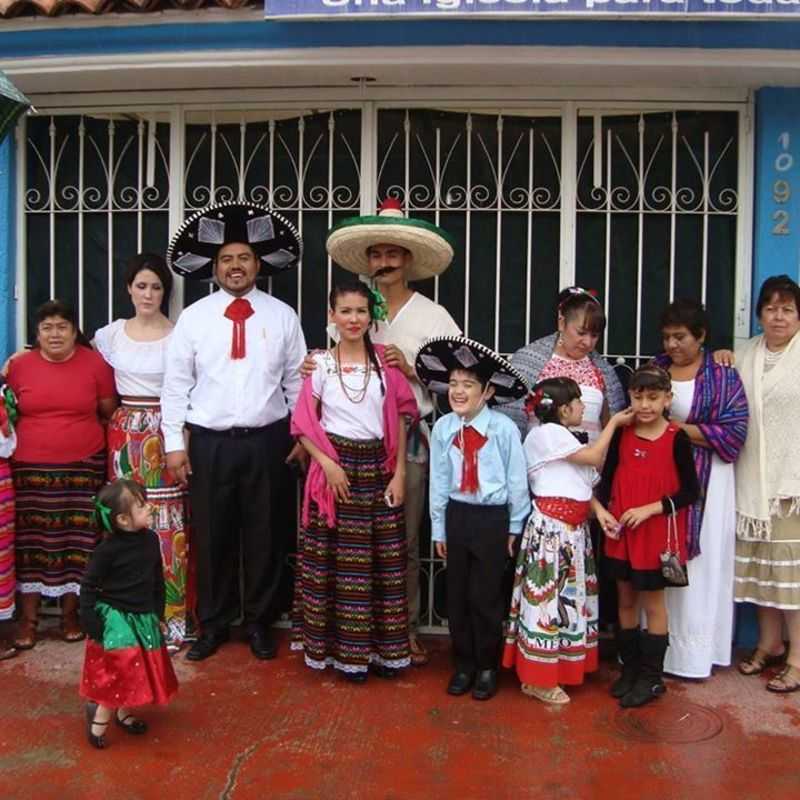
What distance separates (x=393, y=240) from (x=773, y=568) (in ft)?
7.64

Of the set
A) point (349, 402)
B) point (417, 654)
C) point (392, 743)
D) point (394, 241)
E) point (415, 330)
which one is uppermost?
point (394, 241)

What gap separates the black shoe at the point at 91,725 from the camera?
3943mm

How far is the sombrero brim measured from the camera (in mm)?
4570

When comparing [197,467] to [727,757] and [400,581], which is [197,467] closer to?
[400,581]

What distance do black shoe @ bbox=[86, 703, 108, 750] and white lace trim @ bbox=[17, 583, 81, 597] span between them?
42.8 inches

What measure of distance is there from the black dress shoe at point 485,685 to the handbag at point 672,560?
88cm

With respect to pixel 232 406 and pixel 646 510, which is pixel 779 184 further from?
pixel 232 406

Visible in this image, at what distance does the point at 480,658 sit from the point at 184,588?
157 centimetres

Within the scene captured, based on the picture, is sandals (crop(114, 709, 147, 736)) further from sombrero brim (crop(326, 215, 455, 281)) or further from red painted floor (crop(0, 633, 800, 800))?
sombrero brim (crop(326, 215, 455, 281))

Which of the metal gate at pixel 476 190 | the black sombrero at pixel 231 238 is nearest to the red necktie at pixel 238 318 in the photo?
the black sombrero at pixel 231 238

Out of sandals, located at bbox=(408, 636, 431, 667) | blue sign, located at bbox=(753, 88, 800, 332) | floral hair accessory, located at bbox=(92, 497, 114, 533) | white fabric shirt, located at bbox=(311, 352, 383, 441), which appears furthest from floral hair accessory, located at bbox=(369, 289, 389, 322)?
blue sign, located at bbox=(753, 88, 800, 332)

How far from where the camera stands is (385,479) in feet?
14.8

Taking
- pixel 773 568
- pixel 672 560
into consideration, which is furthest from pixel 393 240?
pixel 773 568

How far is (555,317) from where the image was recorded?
524cm
